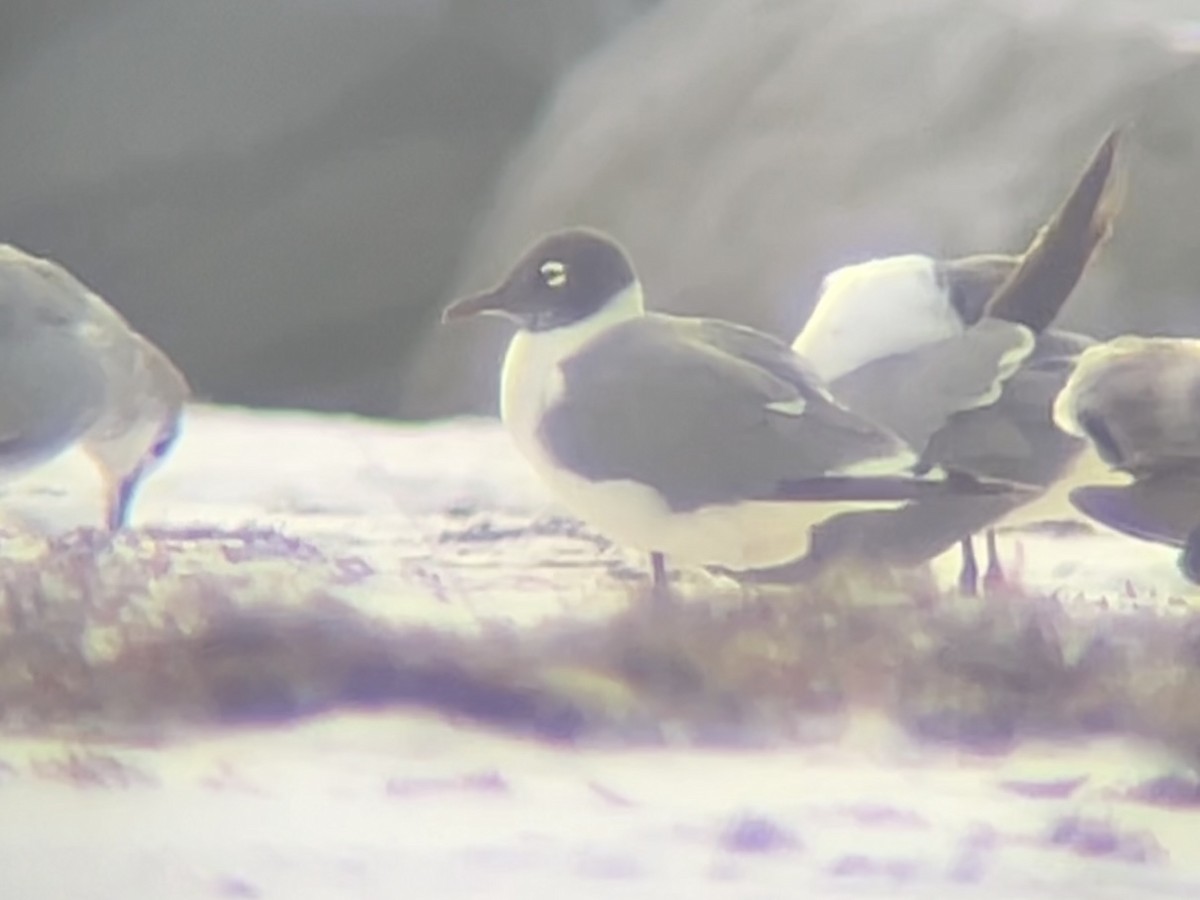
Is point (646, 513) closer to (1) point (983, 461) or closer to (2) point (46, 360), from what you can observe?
(1) point (983, 461)

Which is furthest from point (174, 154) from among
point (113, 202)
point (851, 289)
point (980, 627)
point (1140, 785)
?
point (1140, 785)

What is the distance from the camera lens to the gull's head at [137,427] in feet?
3.49

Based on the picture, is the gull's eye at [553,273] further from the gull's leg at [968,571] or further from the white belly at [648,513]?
the gull's leg at [968,571]

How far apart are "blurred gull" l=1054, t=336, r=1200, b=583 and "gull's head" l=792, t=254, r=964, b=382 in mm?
93

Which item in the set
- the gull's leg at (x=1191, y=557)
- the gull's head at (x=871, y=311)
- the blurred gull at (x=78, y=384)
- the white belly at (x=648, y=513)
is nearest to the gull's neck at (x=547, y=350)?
the white belly at (x=648, y=513)

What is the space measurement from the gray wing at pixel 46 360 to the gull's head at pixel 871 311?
0.45 meters

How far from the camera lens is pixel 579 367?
1053 mm

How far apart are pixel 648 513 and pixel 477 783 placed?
0.65 ft

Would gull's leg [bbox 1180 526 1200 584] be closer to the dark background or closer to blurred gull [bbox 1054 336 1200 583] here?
blurred gull [bbox 1054 336 1200 583]

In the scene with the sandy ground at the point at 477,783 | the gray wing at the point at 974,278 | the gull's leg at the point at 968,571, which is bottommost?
the sandy ground at the point at 477,783

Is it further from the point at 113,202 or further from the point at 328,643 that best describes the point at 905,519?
the point at 113,202

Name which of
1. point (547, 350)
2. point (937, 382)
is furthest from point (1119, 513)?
point (547, 350)

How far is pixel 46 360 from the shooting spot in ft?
3.53

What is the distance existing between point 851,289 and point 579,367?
177 mm
